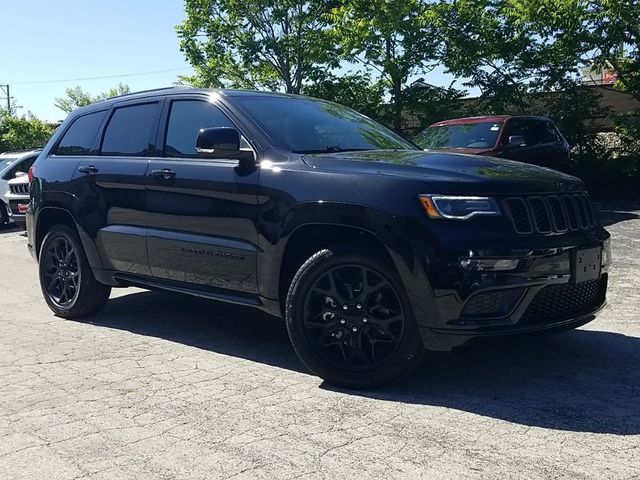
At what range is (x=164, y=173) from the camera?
491 centimetres

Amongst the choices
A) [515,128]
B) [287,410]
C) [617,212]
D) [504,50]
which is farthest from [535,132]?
[287,410]

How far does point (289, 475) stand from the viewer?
2.92 m

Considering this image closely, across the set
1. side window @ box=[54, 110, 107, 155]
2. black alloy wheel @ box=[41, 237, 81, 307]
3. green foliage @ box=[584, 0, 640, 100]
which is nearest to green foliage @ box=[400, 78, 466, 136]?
green foliage @ box=[584, 0, 640, 100]

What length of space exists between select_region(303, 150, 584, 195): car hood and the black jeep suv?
0.04ft

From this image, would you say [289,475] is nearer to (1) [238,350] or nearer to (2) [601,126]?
(1) [238,350]

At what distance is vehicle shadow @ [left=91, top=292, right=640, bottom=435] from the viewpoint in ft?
11.7

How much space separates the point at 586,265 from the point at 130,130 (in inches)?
139

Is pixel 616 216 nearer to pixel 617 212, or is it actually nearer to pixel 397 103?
pixel 617 212

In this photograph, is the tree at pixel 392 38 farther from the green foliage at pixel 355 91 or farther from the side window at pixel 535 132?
the side window at pixel 535 132

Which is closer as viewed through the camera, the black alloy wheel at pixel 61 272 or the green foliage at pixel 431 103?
the black alloy wheel at pixel 61 272

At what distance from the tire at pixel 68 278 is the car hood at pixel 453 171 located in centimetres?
248

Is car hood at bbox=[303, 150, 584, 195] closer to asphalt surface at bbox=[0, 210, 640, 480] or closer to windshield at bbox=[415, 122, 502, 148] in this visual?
asphalt surface at bbox=[0, 210, 640, 480]

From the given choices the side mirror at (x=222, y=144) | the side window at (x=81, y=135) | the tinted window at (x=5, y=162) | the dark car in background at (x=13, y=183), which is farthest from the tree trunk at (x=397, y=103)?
the side mirror at (x=222, y=144)

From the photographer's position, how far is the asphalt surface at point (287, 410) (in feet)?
9.91
